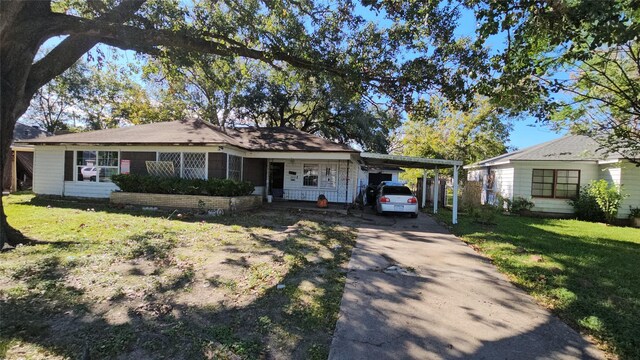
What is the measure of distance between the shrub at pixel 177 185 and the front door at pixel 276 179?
4.88 meters

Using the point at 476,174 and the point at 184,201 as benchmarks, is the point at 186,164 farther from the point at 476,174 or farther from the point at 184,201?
the point at 476,174

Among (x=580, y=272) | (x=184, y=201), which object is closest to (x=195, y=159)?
(x=184, y=201)

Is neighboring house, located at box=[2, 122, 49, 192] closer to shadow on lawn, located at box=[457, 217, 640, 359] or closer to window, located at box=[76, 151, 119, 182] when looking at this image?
window, located at box=[76, 151, 119, 182]

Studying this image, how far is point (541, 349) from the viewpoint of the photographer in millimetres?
3631

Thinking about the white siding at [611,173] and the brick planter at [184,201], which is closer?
the brick planter at [184,201]

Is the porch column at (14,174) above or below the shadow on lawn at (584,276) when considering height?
above

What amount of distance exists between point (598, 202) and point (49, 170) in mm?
26507

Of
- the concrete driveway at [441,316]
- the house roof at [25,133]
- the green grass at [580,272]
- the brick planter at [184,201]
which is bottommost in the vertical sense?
the concrete driveway at [441,316]

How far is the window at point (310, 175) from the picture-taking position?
18.6 meters

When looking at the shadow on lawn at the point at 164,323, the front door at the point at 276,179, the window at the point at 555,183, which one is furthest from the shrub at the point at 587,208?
the shadow on lawn at the point at 164,323

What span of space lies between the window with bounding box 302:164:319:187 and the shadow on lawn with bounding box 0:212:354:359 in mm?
13403

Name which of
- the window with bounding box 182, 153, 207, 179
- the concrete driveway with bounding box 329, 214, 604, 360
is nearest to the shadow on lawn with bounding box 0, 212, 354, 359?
the concrete driveway with bounding box 329, 214, 604, 360

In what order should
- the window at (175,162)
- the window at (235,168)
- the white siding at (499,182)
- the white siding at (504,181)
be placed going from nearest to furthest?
the window at (175,162)
the window at (235,168)
the white siding at (504,181)
the white siding at (499,182)

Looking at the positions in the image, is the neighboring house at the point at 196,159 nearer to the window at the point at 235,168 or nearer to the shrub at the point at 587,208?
the window at the point at 235,168
